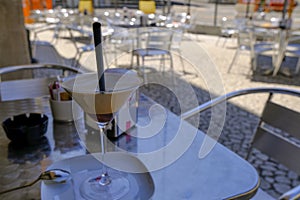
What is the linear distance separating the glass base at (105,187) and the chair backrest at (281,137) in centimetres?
64

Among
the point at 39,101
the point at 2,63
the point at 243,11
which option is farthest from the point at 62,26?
the point at 39,101

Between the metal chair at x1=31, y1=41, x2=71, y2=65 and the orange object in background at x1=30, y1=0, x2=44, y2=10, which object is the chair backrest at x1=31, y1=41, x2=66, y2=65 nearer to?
the metal chair at x1=31, y1=41, x2=71, y2=65

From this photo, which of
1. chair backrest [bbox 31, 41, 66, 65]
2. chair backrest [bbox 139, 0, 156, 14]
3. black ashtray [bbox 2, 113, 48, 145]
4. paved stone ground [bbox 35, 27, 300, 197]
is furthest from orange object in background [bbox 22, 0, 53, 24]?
black ashtray [bbox 2, 113, 48, 145]

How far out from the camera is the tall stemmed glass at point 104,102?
553mm

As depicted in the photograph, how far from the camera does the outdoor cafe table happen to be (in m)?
0.64

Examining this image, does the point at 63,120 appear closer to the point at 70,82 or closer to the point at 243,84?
the point at 70,82

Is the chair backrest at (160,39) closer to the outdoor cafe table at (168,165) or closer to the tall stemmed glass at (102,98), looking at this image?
the outdoor cafe table at (168,165)

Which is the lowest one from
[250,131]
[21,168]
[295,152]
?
[250,131]

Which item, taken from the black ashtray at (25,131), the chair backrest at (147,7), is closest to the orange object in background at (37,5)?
the chair backrest at (147,7)

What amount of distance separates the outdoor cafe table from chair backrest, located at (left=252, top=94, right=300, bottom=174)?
0.35m

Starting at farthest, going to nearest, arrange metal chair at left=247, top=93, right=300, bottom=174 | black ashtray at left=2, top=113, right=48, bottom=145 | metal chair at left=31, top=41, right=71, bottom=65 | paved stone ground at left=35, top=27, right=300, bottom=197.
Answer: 1. metal chair at left=31, top=41, right=71, bottom=65
2. paved stone ground at left=35, top=27, right=300, bottom=197
3. metal chair at left=247, top=93, right=300, bottom=174
4. black ashtray at left=2, top=113, right=48, bottom=145

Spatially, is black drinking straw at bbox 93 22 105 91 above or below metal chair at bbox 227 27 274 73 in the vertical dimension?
above

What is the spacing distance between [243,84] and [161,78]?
953 mm

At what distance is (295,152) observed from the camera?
1.01 metres
